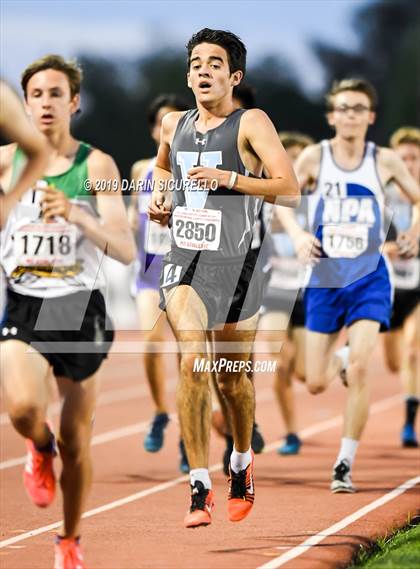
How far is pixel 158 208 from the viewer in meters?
6.44

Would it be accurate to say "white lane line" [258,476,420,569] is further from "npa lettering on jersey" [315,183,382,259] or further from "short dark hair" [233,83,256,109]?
"short dark hair" [233,83,256,109]

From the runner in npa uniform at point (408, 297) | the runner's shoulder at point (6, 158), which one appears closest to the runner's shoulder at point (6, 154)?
the runner's shoulder at point (6, 158)

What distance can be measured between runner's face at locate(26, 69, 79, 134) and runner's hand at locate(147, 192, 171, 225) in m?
0.64

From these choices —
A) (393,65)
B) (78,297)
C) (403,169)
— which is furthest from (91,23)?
(78,297)

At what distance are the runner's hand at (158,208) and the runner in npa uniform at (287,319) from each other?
3.96 metres

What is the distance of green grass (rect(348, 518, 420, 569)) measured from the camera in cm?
583

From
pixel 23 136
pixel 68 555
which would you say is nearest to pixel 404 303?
pixel 68 555

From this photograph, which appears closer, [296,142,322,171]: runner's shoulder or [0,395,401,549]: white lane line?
[0,395,401,549]: white lane line

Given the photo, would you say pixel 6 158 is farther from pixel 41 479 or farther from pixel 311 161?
pixel 311 161

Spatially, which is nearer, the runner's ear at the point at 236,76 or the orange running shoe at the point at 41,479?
the orange running shoe at the point at 41,479

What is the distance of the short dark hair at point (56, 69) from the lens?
19.7ft

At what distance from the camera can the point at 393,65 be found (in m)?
50.0

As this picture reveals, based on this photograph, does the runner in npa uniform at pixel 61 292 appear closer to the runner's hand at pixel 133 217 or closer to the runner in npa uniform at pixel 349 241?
the runner in npa uniform at pixel 349 241

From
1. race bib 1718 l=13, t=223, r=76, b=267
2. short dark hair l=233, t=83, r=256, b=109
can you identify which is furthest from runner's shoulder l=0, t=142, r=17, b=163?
short dark hair l=233, t=83, r=256, b=109
